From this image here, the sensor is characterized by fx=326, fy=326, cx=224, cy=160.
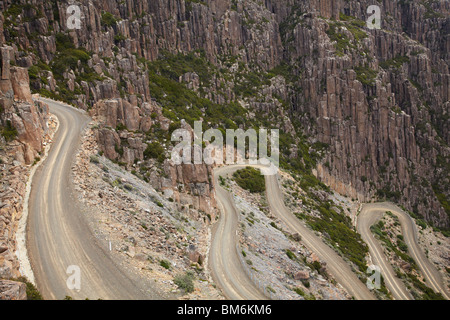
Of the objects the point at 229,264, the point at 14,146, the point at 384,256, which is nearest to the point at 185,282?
the point at 229,264

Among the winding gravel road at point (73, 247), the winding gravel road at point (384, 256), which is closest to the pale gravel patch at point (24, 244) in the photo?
the winding gravel road at point (73, 247)

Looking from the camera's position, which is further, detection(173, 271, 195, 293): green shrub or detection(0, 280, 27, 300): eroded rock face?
detection(173, 271, 195, 293): green shrub

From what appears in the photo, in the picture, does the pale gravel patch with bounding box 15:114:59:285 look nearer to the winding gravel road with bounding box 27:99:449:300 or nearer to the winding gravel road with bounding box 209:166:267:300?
the winding gravel road with bounding box 27:99:449:300

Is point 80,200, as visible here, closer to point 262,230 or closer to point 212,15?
point 262,230

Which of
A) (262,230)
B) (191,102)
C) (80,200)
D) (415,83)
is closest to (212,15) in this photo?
(191,102)

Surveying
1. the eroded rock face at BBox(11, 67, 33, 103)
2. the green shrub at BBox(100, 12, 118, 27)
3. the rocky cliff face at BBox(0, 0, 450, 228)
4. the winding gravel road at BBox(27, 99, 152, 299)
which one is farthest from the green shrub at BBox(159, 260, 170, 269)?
the green shrub at BBox(100, 12, 118, 27)

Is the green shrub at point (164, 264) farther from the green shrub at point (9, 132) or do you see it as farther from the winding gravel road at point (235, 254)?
the green shrub at point (9, 132)
